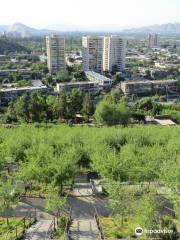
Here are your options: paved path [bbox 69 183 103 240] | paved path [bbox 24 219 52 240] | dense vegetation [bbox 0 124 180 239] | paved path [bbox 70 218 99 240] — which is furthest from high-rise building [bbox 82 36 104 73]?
paved path [bbox 24 219 52 240]

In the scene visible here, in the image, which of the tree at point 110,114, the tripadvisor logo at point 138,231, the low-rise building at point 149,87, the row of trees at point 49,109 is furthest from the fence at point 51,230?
the low-rise building at point 149,87

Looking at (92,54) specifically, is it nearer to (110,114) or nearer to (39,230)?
(110,114)

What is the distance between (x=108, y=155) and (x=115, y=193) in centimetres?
224

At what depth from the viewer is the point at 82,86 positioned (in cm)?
3275

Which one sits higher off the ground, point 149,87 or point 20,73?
point 20,73

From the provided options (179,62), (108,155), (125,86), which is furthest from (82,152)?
(179,62)

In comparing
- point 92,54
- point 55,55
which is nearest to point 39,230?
point 55,55

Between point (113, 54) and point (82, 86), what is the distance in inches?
615

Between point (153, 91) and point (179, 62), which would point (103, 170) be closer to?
point (153, 91)

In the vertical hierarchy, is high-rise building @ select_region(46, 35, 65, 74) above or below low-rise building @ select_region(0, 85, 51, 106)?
above

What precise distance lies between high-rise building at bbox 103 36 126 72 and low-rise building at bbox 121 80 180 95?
11.5 m

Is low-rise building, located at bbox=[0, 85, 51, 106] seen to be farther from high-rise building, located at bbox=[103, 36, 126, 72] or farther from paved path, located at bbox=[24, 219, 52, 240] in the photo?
paved path, located at bbox=[24, 219, 52, 240]

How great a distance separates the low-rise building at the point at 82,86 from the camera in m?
32.0

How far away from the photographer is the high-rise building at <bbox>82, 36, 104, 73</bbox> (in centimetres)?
4516
